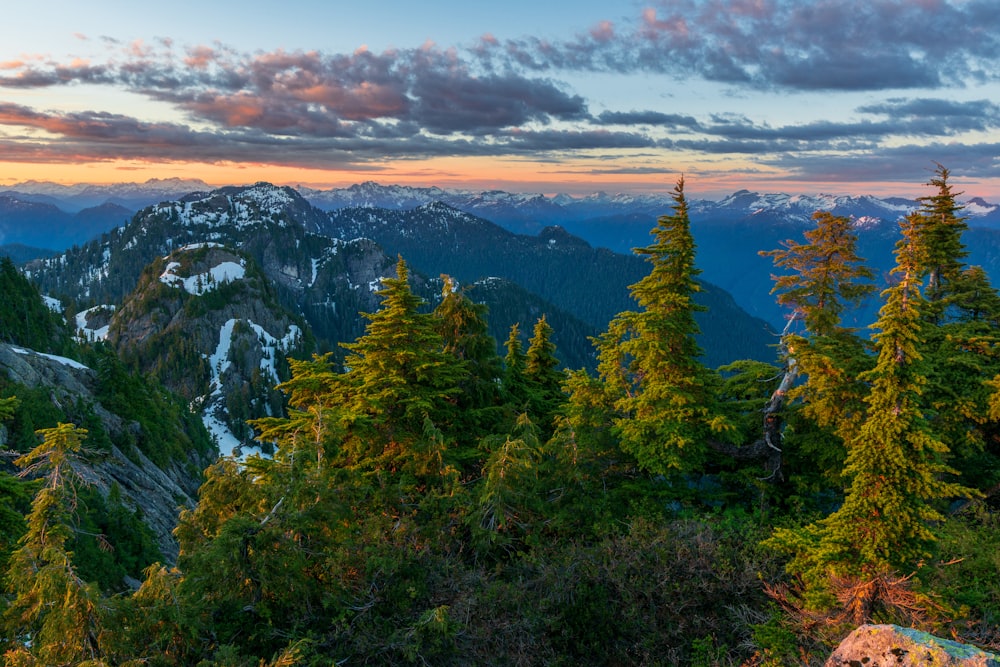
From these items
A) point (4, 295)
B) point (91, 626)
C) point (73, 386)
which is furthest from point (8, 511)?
point (4, 295)

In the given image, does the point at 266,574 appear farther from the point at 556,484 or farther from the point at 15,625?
the point at 556,484

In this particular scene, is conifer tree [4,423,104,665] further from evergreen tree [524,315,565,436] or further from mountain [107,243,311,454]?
mountain [107,243,311,454]

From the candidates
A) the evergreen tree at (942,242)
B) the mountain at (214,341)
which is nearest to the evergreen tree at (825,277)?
the evergreen tree at (942,242)

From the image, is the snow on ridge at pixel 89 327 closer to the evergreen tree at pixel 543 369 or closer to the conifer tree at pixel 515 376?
the conifer tree at pixel 515 376

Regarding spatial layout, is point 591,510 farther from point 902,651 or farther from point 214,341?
point 214,341

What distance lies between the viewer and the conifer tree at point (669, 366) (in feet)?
63.3

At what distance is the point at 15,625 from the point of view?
25.9 ft

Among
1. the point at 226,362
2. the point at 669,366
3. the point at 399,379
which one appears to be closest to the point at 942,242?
the point at 669,366

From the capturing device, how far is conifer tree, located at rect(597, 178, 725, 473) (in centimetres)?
1930

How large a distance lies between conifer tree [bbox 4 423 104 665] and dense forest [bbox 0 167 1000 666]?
0.12 ft

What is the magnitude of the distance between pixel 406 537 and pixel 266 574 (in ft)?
13.6

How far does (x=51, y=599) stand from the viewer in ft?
24.5

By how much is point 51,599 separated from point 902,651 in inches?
462

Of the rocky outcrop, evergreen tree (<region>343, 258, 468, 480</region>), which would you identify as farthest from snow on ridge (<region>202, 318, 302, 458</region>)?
evergreen tree (<region>343, 258, 468, 480</region>)
